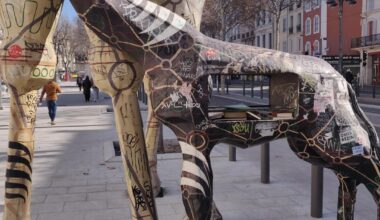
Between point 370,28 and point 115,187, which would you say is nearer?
point 115,187

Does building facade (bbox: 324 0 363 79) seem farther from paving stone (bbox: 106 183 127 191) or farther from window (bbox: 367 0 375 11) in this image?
paving stone (bbox: 106 183 127 191)

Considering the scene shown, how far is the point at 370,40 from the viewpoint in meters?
38.5

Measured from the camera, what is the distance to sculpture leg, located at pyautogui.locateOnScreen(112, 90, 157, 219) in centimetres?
251

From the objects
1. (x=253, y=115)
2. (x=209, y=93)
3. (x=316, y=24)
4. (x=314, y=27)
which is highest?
(x=316, y=24)

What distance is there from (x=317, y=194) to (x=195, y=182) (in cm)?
215

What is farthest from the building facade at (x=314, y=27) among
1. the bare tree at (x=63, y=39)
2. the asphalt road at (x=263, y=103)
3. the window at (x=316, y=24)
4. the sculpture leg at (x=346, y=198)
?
the sculpture leg at (x=346, y=198)

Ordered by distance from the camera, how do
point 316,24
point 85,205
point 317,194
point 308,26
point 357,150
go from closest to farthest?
point 357,150 → point 317,194 → point 85,205 → point 316,24 → point 308,26

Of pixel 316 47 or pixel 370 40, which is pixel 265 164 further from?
pixel 316 47

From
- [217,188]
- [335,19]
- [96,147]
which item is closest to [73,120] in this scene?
[96,147]

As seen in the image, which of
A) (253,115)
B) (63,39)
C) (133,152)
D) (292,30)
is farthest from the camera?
(292,30)

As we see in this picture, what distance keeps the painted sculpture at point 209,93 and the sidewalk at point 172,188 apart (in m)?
1.83

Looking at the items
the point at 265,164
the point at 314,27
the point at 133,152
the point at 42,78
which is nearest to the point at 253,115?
the point at 133,152

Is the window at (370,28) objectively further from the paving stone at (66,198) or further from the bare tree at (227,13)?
the paving stone at (66,198)

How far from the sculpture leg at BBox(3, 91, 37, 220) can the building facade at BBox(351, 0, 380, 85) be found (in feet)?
125
